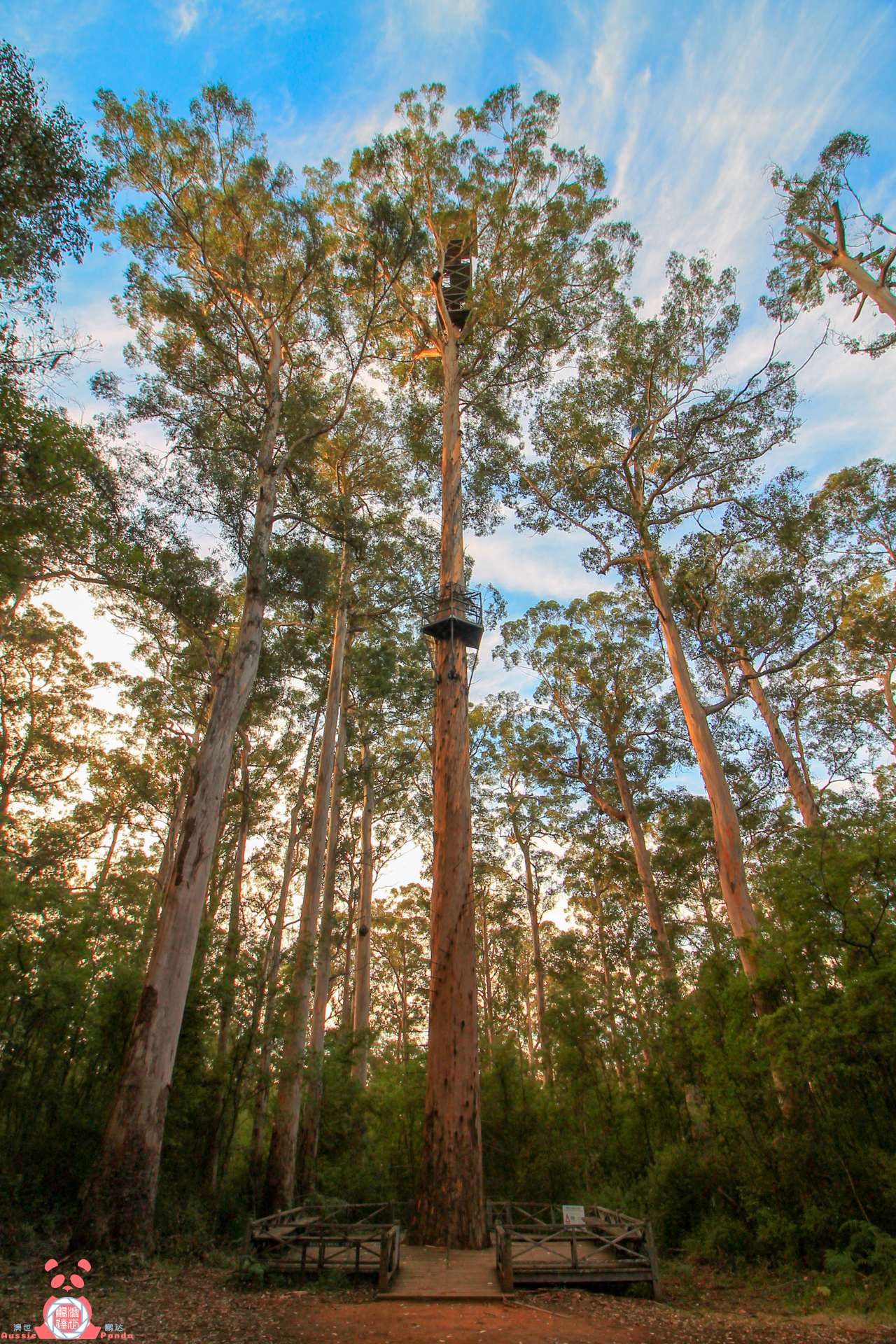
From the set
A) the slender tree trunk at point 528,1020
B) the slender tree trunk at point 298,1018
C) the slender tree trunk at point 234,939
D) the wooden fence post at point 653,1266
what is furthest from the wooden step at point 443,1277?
the slender tree trunk at point 528,1020

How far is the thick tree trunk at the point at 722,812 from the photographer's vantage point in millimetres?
8766

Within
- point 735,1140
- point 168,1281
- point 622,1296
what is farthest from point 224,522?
point 735,1140

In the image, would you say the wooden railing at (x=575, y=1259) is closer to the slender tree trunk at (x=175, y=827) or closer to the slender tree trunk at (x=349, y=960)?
the slender tree trunk at (x=349, y=960)

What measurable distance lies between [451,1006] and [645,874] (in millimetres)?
8081

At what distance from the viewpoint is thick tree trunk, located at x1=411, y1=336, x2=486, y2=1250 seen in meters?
6.59

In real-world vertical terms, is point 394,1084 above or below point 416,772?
below

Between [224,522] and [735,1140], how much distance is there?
41.7 feet

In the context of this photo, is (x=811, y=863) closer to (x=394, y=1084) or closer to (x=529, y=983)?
(x=394, y=1084)

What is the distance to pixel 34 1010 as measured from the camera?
8.42 meters

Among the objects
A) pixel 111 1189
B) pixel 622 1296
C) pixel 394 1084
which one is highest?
pixel 394 1084

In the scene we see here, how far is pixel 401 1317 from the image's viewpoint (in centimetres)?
468

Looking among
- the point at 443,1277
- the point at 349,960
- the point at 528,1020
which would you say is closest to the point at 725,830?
the point at 443,1277

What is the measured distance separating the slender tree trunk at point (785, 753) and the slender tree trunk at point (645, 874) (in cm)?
352

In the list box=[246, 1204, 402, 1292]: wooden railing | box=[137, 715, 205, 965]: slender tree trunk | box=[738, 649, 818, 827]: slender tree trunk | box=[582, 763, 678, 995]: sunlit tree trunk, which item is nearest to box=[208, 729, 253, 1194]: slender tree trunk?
box=[246, 1204, 402, 1292]: wooden railing
